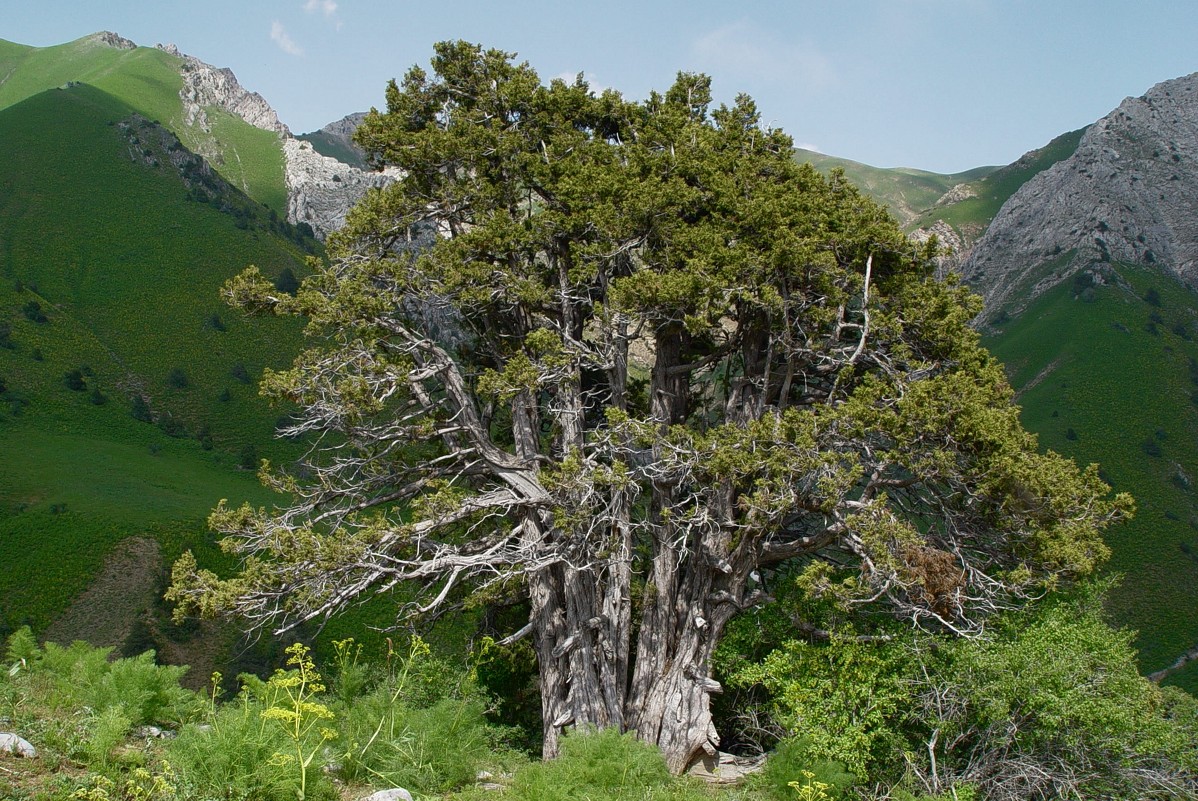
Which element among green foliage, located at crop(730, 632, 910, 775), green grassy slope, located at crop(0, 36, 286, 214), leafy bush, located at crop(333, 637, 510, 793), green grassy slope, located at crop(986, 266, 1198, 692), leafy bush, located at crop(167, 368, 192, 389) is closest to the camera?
leafy bush, located at crop(333, 637, 510, 793)

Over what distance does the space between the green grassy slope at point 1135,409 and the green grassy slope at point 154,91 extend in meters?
103

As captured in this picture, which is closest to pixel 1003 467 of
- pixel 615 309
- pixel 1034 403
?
pixel 615 309

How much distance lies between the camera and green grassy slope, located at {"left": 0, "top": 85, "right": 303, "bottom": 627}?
3634 cm

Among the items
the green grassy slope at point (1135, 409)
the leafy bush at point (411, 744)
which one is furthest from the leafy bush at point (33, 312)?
the green grassy slope at point (1135, 409)

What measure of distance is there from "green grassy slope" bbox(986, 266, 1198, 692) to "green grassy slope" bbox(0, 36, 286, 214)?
103m

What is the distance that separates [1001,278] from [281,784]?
101 m

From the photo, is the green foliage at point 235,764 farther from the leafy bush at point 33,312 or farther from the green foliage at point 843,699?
the leafy bush at point 33,312

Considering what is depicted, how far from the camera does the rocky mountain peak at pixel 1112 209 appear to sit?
271ft

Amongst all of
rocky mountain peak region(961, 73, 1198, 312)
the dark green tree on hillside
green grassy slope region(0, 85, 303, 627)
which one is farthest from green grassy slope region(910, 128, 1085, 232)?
the dark green tree on hillside

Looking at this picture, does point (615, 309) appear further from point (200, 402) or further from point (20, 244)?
point (20, 244)

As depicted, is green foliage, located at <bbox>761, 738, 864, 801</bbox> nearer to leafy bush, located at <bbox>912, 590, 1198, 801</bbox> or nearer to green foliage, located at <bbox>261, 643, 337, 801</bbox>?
leafy bush, located at <bbox>912, 590, 1198, 801</bbox>

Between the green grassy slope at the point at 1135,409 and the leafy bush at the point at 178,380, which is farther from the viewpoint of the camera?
the leafy bush at the point at 178,380

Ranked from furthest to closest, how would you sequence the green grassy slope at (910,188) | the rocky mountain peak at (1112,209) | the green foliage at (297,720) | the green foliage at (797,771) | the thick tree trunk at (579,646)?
the green grassy slope at (910,188), the rocky mountain peak at (1112,209), the thick tree trunk at (579,646), the green foliage at (797,771), the green foliage at (297,720)

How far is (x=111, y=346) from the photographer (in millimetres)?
57656
